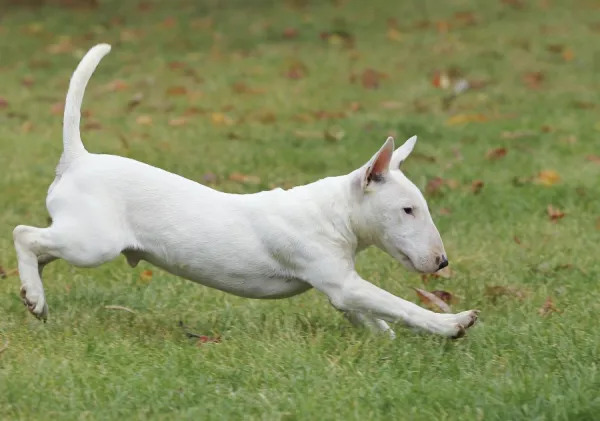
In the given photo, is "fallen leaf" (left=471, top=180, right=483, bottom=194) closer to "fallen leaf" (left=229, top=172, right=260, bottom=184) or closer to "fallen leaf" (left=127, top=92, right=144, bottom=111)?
"fallen leaf" (left=229, top=172, right=260, bottom=184)

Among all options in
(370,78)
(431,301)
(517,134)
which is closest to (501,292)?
(431,301)

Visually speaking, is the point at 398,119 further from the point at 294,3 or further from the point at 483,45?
the point at 294,3

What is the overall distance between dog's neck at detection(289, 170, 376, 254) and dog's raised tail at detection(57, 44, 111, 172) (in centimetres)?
101

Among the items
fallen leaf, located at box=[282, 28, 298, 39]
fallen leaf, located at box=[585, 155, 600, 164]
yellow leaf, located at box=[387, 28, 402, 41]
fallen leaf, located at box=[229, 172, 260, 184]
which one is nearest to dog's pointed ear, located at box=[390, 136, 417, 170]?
fallen leaf, located at box=[229, 172, 260, 184]

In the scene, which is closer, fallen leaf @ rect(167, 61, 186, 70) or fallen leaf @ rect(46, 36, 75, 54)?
fallen leaf @ rect(167, 61, 186, 70)

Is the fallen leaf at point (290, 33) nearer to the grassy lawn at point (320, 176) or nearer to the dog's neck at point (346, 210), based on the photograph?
the grassy lawn at point (320, 176)

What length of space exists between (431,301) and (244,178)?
108 inches

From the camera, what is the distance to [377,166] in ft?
14.9

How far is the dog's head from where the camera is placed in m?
4.51

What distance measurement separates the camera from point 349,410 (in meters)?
3.74

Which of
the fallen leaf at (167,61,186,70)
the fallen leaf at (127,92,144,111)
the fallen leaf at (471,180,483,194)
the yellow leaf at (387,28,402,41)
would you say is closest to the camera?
the fallen leaf at (471,180,483,194)

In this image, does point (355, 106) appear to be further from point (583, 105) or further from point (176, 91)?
point (583, 105)

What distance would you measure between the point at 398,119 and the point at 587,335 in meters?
5.38

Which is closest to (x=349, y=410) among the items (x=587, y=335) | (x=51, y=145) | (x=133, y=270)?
(x=587, y=335)
